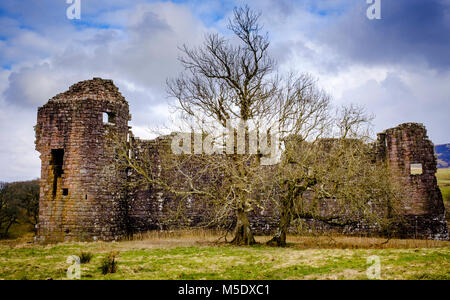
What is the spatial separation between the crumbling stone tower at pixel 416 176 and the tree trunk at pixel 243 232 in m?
8.68

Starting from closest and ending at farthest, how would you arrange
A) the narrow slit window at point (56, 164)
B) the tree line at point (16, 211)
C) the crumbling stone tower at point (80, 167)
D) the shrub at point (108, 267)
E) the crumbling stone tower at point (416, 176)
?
1. the shrub at point (108, 267)
2. the crumbling stone tower at point (80, 167)
3. the narrow slit window at point (56, 164)
4. the crumbling stone tower at point (416, 176)
5. the tree line at point (16, 211)

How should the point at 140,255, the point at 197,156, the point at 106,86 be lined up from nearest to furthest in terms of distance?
the point at 140,255 → the point at 197,156 → the point at 106,86

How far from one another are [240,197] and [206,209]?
6219 mm

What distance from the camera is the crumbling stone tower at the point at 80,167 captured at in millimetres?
16375

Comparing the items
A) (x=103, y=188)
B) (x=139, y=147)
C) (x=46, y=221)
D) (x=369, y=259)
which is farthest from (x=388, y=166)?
(x=46, y=221)

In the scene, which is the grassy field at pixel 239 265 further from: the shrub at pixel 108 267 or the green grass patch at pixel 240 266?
the shrub at pixel 108 267

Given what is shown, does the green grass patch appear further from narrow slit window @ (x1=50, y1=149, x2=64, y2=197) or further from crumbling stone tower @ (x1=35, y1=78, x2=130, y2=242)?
narrow slit window @ (x1=50, y1=149, x2=64, y2=197)

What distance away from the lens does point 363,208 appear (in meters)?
13.2

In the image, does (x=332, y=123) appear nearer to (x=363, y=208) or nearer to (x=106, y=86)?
(x=363, y=208)

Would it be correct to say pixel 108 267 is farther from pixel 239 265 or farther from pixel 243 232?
pixel 243 232

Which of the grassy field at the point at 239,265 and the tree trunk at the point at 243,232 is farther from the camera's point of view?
the tree trunk at the point at 243,232

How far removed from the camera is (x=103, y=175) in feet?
56.0

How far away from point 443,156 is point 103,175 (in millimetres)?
93971

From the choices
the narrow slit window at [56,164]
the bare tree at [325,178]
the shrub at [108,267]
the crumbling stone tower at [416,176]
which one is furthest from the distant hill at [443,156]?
the shrub at [108,267]
